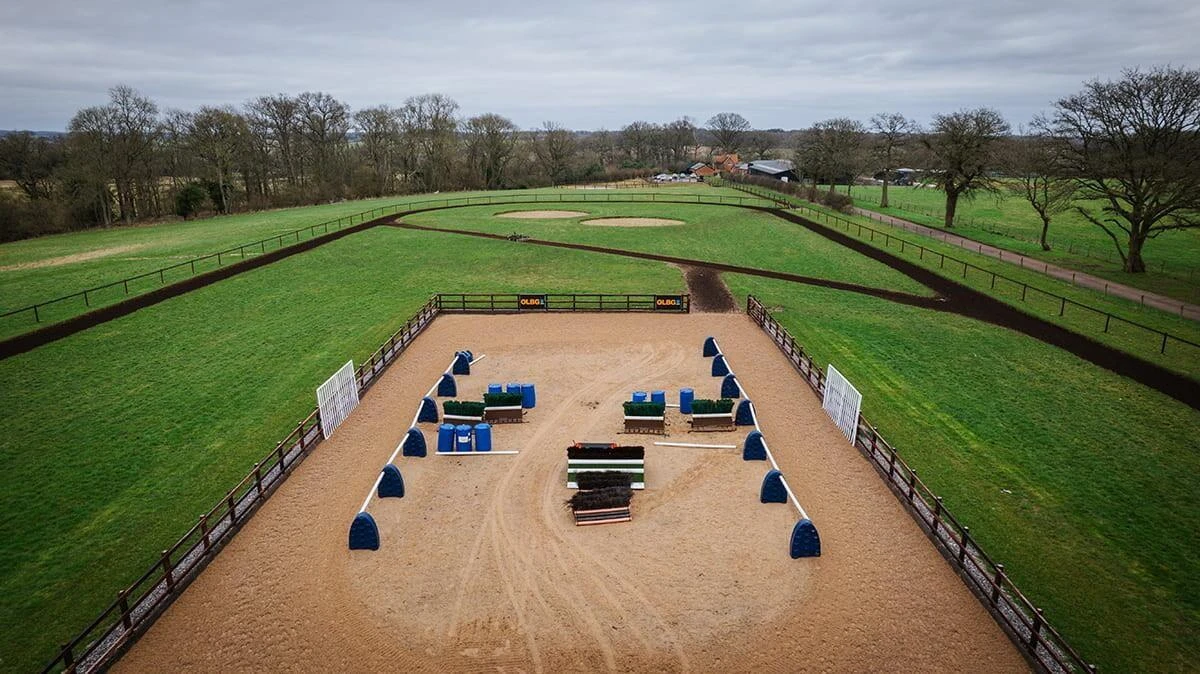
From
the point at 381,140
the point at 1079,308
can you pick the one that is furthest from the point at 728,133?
the point at 1079,308

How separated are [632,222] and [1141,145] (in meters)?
43.8

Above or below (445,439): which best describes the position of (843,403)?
above

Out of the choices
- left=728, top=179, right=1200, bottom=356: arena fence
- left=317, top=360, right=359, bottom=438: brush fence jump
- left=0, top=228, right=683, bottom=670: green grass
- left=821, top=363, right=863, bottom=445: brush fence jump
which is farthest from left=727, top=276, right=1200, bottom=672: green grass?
left=0, top=228, right=683, bottom=670: green grass

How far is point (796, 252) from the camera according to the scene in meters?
53.8

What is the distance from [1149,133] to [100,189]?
102 meters

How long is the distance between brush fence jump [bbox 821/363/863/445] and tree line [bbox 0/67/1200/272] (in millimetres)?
38197

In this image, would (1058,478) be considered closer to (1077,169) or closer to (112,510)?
(112,510)

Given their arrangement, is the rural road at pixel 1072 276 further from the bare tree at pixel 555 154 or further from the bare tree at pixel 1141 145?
the bare tree at pixel 555 154

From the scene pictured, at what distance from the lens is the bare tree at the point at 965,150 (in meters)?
64.9

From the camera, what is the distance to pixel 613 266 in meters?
48.8

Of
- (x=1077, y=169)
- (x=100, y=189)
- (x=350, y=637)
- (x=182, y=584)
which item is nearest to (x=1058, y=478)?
(x=350, y=637)

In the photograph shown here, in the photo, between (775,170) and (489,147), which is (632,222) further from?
(775,170)

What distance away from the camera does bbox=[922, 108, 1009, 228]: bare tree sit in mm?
64938

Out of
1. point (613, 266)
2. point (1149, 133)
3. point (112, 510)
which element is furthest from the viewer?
point (613, 266)
